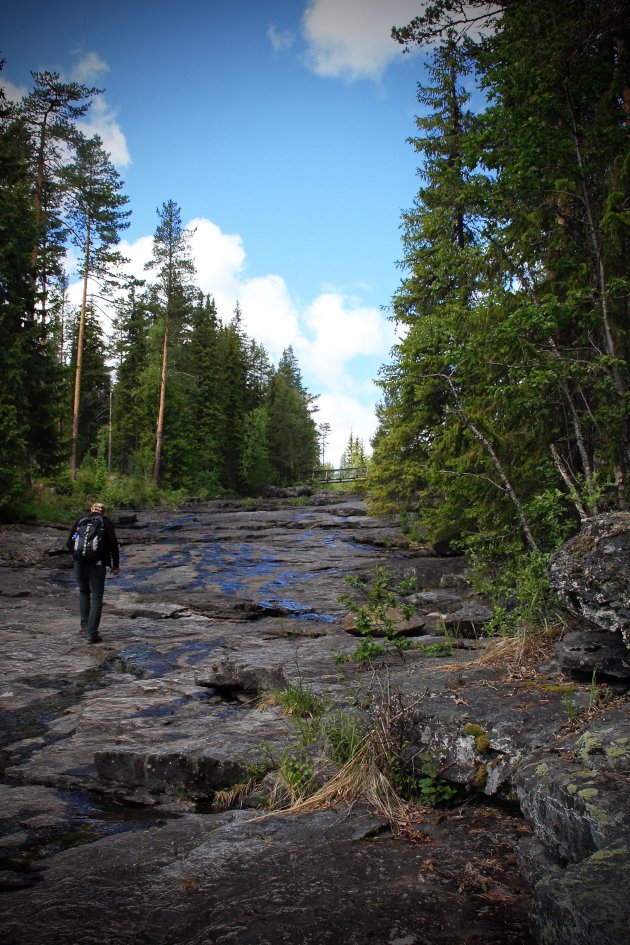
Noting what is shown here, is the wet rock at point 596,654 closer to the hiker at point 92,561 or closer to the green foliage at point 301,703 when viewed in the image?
the green foliage at point 301,703

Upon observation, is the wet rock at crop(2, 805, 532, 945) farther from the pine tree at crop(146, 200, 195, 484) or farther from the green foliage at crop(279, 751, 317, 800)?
the pine tree at crop(146, 200, 195, 484)

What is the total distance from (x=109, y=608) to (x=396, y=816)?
9647 mm

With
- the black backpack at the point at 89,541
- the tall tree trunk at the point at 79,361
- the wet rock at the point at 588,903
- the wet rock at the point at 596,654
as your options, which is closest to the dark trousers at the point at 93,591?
the black backpack at the point at 89,541

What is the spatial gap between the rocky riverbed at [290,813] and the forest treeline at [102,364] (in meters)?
13.7

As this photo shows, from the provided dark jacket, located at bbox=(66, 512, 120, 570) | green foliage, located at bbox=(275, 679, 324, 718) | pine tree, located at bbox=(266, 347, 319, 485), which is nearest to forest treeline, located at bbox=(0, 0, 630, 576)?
green foliage, located at bbox=(275, 679, 324, 718)

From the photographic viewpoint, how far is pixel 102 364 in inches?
2029

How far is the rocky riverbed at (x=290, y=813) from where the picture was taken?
2203mm

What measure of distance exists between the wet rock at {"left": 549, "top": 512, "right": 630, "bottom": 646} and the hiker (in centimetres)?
734

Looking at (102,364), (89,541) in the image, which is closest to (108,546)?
(89,541)

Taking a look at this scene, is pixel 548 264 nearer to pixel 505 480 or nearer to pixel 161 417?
pixel 505 480

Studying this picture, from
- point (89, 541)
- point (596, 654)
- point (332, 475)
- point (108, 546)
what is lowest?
point (596, 654)

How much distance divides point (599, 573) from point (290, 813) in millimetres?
2809

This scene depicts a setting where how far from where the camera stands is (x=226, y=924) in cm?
225

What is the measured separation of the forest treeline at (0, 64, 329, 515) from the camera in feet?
61.9
